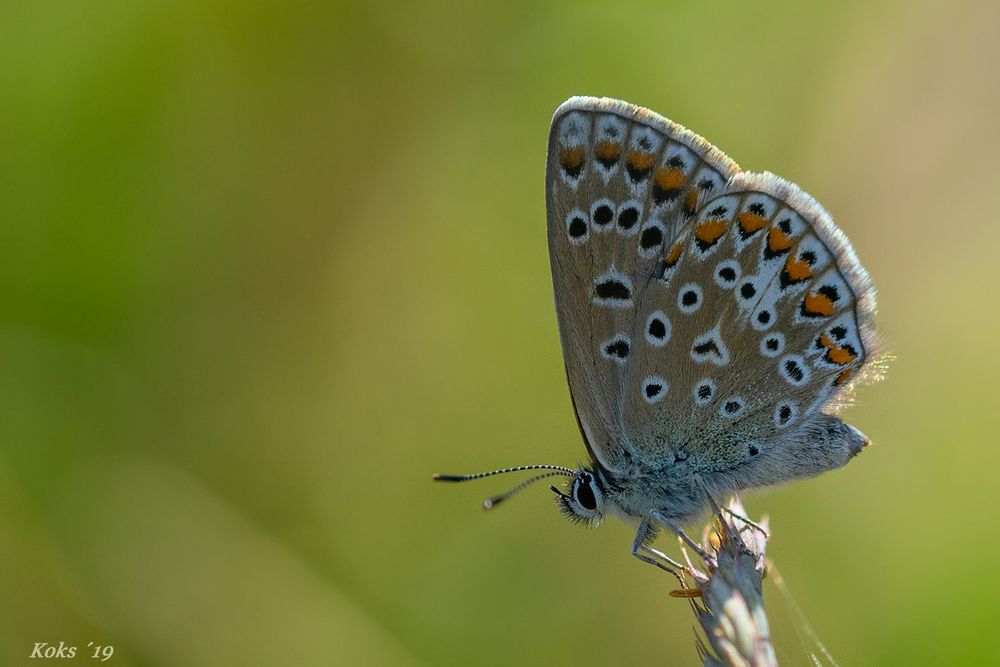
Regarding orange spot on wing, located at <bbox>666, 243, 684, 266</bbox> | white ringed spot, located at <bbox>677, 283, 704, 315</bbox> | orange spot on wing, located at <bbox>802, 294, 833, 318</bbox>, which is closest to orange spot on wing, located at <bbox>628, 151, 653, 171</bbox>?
orange spot on wing, located at <bbox>666, 243, 684, 266</bbox>

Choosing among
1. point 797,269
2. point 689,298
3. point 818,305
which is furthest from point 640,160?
point 818,305

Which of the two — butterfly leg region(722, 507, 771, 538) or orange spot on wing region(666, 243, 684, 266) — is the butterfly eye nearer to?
butterfly leg region(722, 507, 771, 538)

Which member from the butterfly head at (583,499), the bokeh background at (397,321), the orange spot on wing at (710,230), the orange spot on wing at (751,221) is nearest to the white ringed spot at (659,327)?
the orange spot on wing at (710,230)

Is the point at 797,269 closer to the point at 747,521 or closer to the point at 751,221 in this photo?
the point at 751,221

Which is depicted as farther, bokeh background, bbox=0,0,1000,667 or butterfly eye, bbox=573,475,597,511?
bokeh background, bbox=0,0,1000,667

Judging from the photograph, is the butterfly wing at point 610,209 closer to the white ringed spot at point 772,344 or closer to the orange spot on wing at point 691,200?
the orange spot on wing at point 691,200

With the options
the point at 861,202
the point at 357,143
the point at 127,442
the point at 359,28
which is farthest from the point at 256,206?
the point at 861,202

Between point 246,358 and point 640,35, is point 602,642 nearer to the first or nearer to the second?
point 246,358
